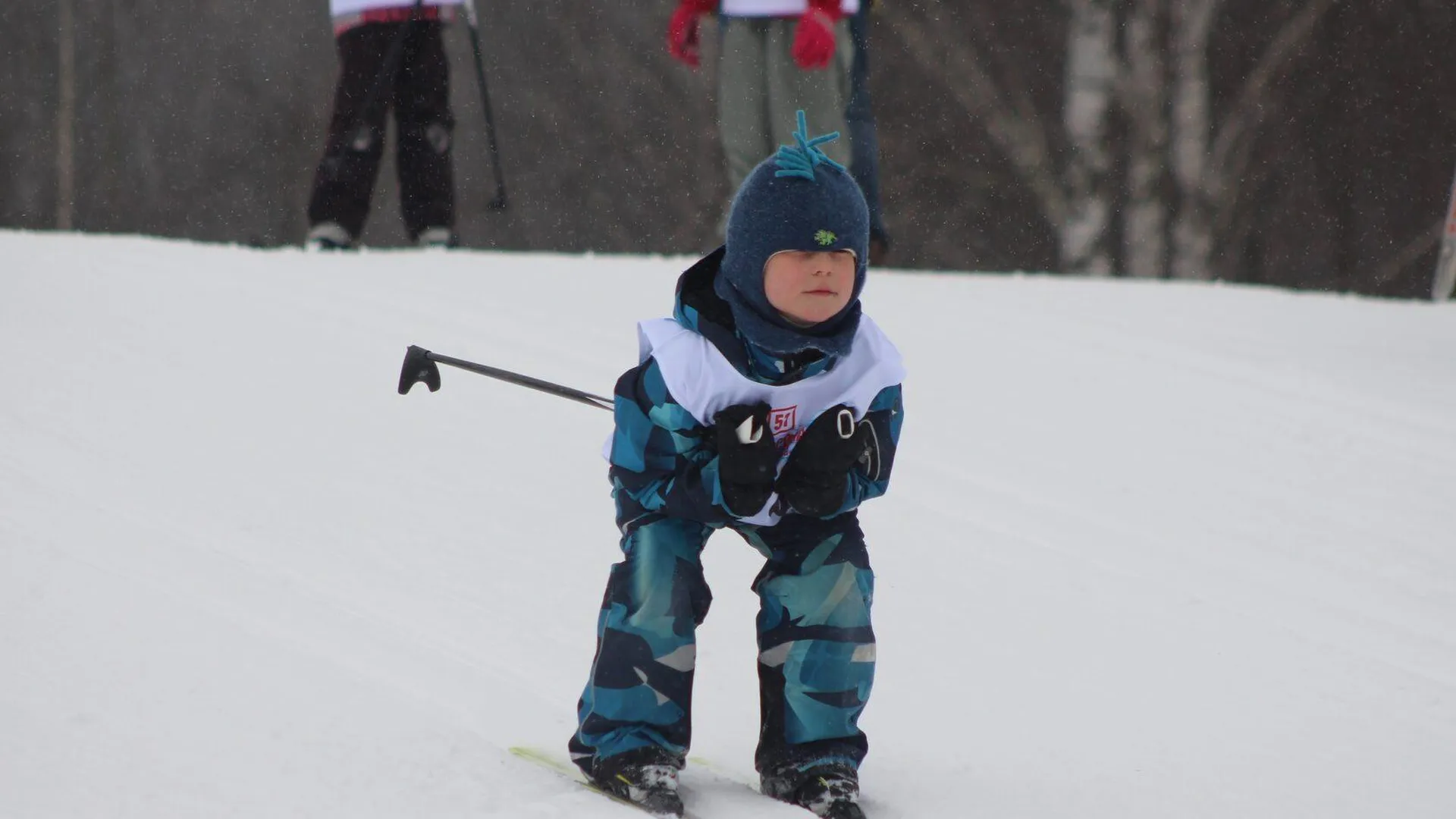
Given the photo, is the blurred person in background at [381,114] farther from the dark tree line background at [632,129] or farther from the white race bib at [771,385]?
the dark tree line background at [632,129]

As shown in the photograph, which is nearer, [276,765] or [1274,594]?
[276,765]

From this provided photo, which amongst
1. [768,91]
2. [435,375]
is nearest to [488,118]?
[768,91]

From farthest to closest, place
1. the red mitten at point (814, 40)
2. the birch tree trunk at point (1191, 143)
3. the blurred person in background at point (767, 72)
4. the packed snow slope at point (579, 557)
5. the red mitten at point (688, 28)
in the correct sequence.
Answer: the birch tree trunk at point (1191, 143) < the red mitten at point (688, 28) < the blurred person in background at point (767, 72) < the red mitten at point (814, 40) < the packed snow slope at point (579, 557)

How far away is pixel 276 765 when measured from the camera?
8.61 ft

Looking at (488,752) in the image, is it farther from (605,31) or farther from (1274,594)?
(605,31)

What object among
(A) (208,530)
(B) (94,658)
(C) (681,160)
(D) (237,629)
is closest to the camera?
(B) (94,658)

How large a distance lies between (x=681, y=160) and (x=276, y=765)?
1480cm

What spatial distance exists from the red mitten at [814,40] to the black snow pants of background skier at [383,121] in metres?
1.33

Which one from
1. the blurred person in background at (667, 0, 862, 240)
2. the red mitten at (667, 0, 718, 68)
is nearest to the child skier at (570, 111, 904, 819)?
the blurred person in background at (667, 0, 862, 240)

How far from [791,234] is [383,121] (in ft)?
13.9

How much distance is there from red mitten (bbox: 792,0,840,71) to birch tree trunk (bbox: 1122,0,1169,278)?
276 inches

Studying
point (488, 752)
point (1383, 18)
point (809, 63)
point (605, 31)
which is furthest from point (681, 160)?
point (488, 752)

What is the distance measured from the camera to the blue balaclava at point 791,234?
253 centimetres

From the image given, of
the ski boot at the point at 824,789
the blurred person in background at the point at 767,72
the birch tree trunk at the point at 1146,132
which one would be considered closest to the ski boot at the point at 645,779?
the ski boot at the point at 824,789
